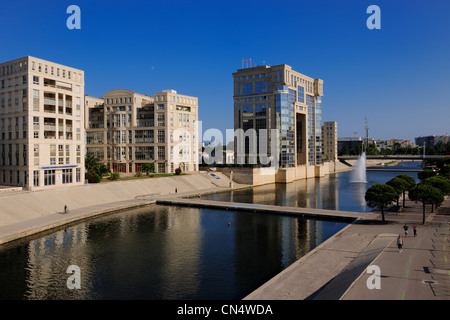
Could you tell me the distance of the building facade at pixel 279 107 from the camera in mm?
122500

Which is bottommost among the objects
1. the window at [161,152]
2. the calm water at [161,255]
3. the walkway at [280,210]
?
the calm water at [161,255]

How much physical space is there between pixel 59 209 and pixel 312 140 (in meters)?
112

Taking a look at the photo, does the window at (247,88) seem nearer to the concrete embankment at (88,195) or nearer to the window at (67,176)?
the concrete embankment at (88,195)

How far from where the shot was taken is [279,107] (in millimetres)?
121750

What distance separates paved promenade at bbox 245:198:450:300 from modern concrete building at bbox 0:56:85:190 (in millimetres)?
54775

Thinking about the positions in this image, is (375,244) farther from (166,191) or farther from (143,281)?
(166,191)

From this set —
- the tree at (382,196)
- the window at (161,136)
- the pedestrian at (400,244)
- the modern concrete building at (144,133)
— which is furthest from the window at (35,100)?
the pedestrian at (400,244)

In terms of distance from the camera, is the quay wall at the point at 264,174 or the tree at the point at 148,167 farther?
the quay wall at the point at 264,174

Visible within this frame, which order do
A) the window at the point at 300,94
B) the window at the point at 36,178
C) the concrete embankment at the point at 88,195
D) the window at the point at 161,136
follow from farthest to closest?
the window at the point at 300,94 → the window at the point at 161,136 → the window at the point at 36,178 → the concrete embankment at the point at 88,195

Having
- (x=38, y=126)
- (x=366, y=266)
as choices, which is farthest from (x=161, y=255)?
(x=38, y=126)

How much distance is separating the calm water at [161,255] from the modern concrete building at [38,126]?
19.5 meters

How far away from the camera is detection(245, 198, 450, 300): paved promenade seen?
74.6 feet
